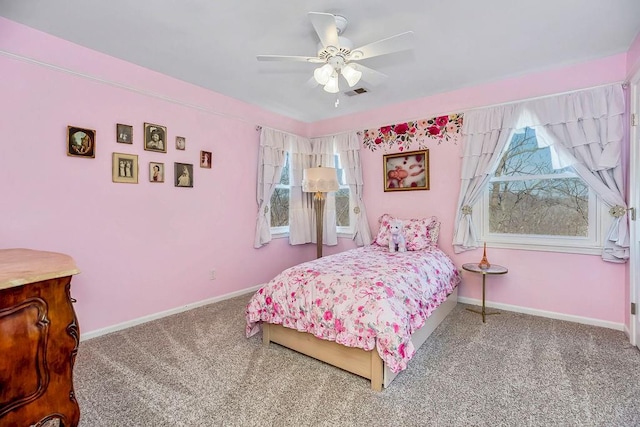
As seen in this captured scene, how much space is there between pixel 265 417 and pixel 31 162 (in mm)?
2506

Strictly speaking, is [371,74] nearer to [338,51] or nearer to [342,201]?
[338,51]

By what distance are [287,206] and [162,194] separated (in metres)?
1.85

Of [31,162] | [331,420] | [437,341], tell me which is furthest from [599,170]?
[31,162]

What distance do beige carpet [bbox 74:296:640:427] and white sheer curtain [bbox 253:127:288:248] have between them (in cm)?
158

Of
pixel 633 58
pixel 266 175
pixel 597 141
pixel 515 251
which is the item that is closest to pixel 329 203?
pixel 266 175

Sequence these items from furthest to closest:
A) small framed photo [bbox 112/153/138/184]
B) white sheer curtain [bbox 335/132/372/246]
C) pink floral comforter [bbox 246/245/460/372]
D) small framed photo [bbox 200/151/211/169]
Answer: white sheer curtain [bbox 335/132/372/246]
small framed photo [bbox 200/151/211/169]
small framed photo [bbox 112/153/138/184]
pink floral comforter [bbox 246/245/460/372]

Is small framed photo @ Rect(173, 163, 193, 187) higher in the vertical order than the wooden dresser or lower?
higher

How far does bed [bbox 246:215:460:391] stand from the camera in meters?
1.90

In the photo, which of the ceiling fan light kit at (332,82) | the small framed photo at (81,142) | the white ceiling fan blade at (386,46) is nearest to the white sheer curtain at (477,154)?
the white ceiling fan blade at (386,46)

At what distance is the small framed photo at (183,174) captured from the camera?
3.24 m

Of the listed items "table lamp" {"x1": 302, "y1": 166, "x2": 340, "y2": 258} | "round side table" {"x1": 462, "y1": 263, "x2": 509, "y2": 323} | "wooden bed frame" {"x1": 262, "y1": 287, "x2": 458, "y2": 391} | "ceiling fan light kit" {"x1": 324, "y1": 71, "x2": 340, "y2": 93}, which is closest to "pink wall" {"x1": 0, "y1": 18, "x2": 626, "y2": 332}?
"round side table" {"x1": 462, "y1": 263, "x2": 509, "y2": 323}

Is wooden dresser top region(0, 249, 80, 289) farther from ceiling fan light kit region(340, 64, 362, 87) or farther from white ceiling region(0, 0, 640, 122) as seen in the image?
ceiling fan light kit region(340, 64, 362, 87)

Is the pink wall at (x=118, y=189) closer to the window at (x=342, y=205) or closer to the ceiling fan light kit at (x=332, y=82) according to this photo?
the window at (x=342, y=205)

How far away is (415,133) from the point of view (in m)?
3.87
